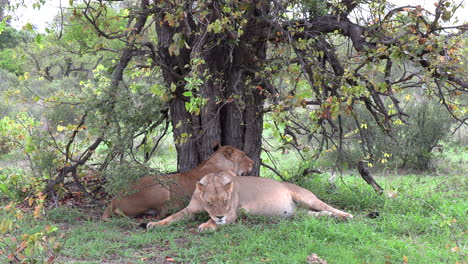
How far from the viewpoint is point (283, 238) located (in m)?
5.27

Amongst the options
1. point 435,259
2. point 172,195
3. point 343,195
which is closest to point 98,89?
point 172,195

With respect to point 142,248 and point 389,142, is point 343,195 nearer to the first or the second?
point 142,248

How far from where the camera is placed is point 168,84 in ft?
23.7

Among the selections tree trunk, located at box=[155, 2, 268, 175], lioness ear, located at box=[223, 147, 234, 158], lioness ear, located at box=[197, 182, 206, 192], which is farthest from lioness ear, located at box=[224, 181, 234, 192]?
tree trunk, located at box=[155, 2, 268, 175]

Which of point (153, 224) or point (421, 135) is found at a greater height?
point (421, 135)

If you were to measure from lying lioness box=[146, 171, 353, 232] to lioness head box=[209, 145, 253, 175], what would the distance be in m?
0.29

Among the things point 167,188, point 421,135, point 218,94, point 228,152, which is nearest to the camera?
point 167,188

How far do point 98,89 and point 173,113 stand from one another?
121cm

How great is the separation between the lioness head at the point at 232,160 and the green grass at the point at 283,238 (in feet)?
3.19

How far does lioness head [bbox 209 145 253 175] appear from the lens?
269 inches

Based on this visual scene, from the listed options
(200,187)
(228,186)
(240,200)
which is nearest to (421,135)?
(240,200)

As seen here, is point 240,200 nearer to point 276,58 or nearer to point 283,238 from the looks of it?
point 283,238

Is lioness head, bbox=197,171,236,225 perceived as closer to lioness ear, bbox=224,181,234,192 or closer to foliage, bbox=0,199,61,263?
lioness ear, bbox=224,181,234,192

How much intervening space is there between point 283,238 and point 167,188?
1.93m
